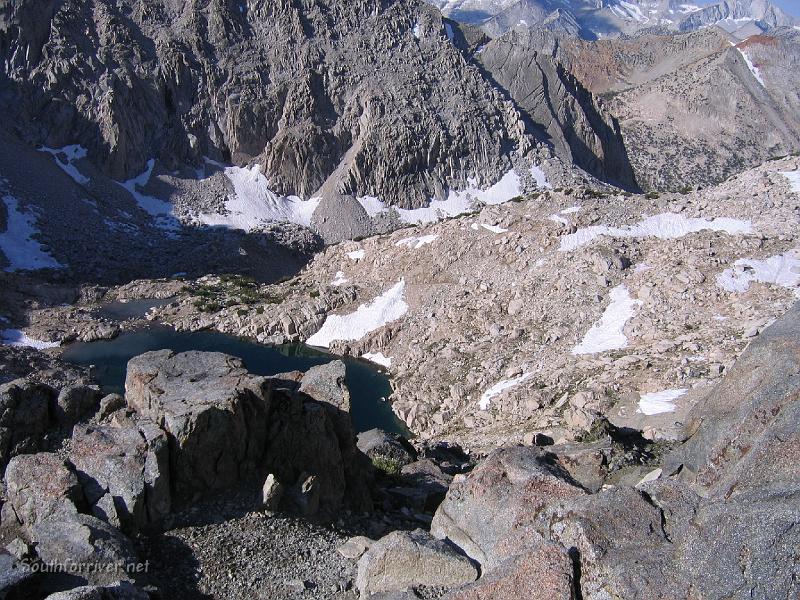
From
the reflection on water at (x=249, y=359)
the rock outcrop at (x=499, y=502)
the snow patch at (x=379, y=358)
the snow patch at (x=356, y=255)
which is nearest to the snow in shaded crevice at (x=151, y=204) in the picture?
the reflection on water at (x=249, y=359)

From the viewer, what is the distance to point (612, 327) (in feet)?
124

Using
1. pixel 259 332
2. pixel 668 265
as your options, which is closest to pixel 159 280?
pixel 259 332

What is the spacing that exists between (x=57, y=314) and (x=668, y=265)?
51.0m

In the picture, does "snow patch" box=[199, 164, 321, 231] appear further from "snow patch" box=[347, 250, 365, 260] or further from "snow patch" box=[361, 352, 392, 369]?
"snow patch" box=[361, 352, 392, 369]

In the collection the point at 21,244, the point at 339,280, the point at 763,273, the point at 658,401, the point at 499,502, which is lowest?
→ the point at 339,280

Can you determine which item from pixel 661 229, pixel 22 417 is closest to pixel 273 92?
pixel 661 229

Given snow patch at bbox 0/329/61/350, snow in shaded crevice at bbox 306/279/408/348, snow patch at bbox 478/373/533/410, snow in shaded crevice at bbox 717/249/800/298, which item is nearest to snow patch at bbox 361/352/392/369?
snow in shaded crevice at bbox 306/279/408/348

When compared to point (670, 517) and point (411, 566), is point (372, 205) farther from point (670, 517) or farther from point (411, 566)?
point (670, 517)

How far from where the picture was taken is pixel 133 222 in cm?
8469

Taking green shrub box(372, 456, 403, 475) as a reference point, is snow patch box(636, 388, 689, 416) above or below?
below

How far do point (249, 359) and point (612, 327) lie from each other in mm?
29607

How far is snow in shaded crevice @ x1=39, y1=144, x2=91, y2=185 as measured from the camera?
86.0 meters

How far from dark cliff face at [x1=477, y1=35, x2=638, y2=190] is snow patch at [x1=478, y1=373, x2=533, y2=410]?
87.9 meters

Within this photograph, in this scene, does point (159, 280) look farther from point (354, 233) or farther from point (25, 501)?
point (25, 501)
